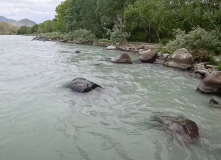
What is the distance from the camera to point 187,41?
14828 millimetres

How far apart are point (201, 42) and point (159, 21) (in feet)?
36.8

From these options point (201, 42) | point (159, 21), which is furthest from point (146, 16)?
point (201, 42)

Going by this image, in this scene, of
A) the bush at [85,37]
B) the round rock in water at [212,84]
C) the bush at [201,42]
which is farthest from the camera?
the bush at [85,37]

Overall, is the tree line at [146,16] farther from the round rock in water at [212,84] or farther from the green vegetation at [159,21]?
the round rock in water at [212,84]

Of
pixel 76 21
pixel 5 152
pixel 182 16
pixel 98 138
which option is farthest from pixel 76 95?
pixel 76 21

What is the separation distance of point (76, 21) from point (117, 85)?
38518 millimetres

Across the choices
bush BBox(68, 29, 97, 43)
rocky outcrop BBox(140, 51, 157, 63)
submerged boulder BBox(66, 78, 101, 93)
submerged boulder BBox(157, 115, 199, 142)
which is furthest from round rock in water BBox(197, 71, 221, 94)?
bush BBox(68, 29, 97, 43)

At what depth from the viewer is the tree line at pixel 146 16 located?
59.7 ft

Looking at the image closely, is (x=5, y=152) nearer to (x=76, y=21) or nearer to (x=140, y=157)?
(x=140, y=157)

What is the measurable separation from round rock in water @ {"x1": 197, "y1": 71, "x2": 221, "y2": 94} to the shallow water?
39cm

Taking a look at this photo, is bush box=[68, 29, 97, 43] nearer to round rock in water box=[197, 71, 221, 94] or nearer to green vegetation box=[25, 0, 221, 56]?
green vegetation box=[25, 0, 221, 56]

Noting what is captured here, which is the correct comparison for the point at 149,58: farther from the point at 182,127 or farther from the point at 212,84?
the point at 182,127

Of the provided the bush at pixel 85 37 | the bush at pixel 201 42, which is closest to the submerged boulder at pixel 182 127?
the bush at pixel 201 42

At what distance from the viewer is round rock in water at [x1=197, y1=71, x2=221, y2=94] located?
8.20 m
